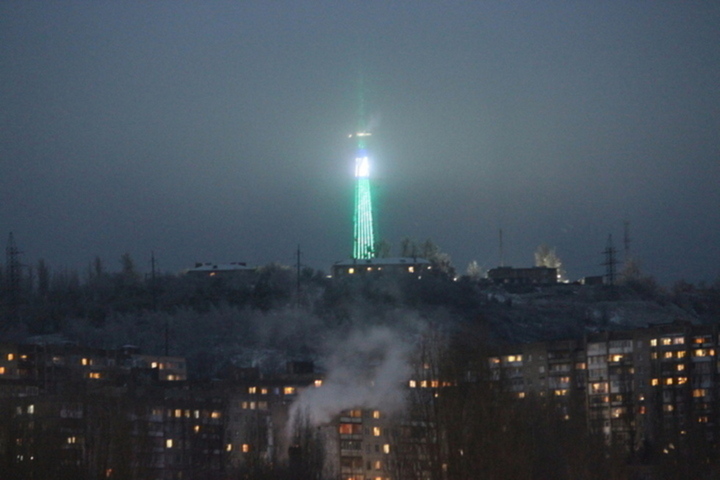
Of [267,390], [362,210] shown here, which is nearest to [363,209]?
[362,210]

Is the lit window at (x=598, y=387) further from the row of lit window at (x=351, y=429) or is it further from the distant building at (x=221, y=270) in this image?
the distant building at (x=221, y=270)

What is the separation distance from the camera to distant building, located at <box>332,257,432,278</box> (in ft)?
407

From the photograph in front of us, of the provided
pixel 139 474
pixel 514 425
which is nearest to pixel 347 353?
pixel 139 474

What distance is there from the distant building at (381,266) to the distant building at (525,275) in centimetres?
948

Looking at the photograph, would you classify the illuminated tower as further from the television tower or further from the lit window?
the lit window

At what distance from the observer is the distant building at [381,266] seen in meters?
124

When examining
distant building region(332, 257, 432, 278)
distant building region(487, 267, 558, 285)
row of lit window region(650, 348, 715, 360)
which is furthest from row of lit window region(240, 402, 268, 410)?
distant building region(487, 267, 558, 285)

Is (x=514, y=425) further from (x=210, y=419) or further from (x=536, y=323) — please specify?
(x=536, y=323)

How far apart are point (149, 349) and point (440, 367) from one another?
6613cm

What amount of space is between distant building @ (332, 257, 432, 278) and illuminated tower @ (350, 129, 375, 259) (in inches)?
272

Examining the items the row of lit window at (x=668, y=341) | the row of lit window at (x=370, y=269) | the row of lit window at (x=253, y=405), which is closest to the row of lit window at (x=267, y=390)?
the row of lit window at (x=253, y=405)

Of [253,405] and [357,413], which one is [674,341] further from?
[253,405]

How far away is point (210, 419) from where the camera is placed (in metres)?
62.1

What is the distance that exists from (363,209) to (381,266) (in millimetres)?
17049
